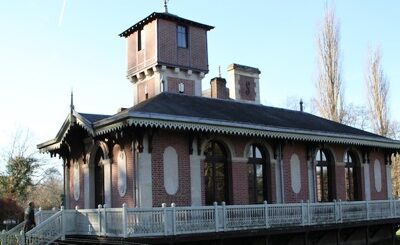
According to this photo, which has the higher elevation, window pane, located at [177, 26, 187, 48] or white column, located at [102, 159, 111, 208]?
window pane, located at [177, 26, 187, 48]

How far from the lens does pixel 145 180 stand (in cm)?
1755

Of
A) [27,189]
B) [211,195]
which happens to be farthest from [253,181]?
[27,189]

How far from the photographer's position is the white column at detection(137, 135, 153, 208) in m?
17.4

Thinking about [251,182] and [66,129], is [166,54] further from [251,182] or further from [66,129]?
Result: [66,129]

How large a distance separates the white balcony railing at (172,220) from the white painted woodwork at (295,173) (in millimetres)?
1767

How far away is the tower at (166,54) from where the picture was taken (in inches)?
1252

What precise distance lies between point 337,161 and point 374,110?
23.5m

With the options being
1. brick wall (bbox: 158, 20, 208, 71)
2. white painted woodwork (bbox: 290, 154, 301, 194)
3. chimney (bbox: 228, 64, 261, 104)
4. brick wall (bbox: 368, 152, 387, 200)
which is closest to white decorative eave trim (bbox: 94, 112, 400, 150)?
white painted woodwork (bbox: 290, 154, 301, 194)

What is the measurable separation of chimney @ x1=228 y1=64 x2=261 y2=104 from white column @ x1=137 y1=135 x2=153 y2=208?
73.9 feet

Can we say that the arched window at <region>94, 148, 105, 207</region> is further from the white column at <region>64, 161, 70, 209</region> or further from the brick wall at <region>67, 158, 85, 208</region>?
the white column at <region>64, 161, 70, 209</region>

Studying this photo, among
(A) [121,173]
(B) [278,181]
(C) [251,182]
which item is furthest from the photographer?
(B) [278,181]

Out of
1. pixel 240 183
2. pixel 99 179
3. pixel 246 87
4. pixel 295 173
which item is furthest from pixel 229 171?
pixel 246 87

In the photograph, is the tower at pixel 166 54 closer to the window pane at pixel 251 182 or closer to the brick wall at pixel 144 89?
the brick wall at pixel 144 89

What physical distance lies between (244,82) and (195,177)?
2306cm
